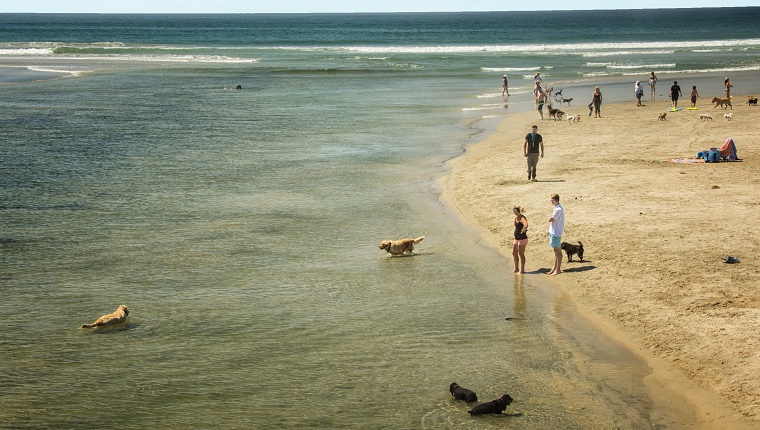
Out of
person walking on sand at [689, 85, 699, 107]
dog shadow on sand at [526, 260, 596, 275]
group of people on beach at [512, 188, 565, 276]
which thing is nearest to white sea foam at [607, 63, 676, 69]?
person walking on sand at [689, 85, 699, 107]

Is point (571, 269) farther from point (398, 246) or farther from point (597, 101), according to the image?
point (597, 101)

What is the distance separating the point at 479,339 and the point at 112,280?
7566 mm

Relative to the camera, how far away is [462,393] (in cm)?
1077

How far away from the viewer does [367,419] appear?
34.6 ft

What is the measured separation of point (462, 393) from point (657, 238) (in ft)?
26.3

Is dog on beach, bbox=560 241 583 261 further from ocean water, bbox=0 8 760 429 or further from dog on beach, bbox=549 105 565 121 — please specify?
dog on beach, bbox=549 105 565 121

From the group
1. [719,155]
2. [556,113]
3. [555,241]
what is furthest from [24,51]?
[555,241]

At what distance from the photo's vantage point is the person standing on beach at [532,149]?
894 inches

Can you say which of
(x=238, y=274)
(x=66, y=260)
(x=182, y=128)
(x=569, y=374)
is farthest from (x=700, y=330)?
(x=182, y=128)

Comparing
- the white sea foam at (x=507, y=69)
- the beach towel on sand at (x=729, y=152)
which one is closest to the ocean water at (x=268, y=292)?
the beach towel on sand at (x=729, y=152)

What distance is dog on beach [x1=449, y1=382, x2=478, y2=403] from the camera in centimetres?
1076

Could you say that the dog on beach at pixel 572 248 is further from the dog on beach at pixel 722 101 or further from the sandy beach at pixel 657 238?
the dog on beach at pixel 722 101

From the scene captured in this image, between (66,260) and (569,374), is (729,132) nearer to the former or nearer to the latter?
(569,374)

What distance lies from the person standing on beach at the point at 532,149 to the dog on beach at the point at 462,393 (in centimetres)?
1282
